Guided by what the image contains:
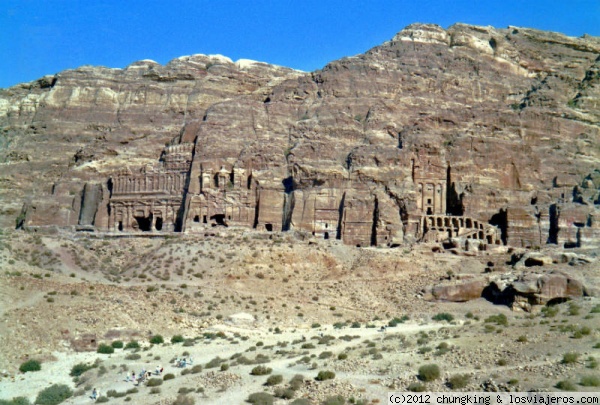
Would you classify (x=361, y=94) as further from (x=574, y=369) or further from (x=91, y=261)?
(x=574, y=369)

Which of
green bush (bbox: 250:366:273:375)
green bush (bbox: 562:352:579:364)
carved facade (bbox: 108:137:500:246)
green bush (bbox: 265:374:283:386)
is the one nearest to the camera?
green bush (bbox: 562:352:579:364)

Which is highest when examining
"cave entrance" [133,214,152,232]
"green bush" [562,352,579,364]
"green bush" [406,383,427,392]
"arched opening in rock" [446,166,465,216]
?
"arched opening in rock" [446,166,465,216]

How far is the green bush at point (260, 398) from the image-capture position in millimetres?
25497

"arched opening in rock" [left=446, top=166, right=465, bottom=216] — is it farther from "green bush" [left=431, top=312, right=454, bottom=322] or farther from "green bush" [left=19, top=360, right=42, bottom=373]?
"green bush" [left=19, top=360, right=42, bottom=373]

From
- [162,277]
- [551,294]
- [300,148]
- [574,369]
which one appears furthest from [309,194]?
[574,369]

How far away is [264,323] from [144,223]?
3537cm

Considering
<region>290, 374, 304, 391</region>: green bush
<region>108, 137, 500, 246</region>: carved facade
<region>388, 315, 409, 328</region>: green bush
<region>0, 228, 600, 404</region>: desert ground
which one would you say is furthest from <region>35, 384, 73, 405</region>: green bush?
<region>108, 137, 500, 246</region>: carved facade

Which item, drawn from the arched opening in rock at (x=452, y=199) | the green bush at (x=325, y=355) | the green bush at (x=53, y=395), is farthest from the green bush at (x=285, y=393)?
the arched opening in rock at (x=452, y=199)

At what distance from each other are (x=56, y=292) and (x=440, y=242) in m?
35.1

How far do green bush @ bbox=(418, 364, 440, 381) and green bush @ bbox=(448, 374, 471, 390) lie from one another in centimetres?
77

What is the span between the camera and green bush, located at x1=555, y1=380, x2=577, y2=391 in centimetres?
2208

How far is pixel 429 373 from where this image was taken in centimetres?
2523

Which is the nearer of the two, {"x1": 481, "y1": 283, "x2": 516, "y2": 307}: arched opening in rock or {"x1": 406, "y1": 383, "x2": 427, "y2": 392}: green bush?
{"x1": 406, "y1": 383, "x2": 427, "y2": 392}: green bush

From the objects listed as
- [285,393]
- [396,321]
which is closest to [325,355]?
[285,393]
